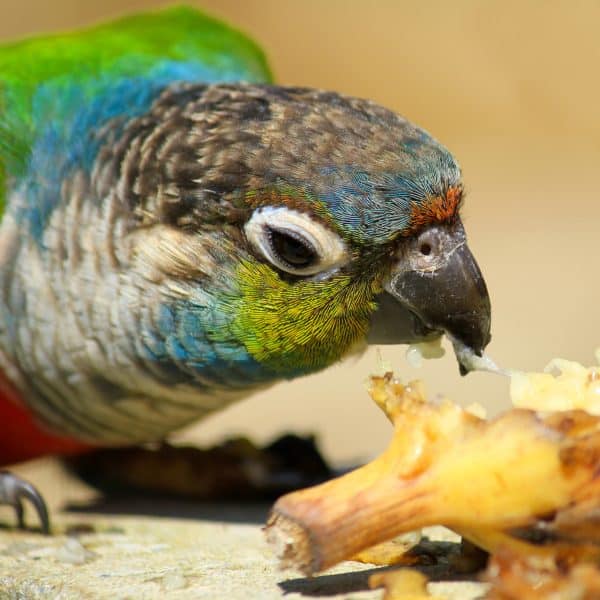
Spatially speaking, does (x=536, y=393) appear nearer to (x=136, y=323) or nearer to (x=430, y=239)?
(x=430, y=239)

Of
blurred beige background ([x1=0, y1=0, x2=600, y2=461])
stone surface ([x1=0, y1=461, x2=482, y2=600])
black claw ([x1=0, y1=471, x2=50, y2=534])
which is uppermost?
blurred beige background ([x1=0, y1=0, x2=600, y2=461])

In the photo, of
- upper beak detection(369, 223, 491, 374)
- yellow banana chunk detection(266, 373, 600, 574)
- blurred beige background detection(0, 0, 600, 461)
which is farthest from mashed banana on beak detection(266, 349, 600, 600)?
blurred beige background detection(0, 0, 600, 461)

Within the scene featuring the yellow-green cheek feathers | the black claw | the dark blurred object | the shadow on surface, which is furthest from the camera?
the dark blurred object

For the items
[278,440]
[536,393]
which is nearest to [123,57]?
[278,440]

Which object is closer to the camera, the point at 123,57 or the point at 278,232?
the point at 278,232

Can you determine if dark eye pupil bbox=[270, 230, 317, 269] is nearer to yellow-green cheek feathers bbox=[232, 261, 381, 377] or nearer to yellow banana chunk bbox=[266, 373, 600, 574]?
yellow-green cheek feathers bbox=[232, 261, 381, 377]

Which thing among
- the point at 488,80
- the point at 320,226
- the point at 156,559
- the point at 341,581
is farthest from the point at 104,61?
the point at 488,80
